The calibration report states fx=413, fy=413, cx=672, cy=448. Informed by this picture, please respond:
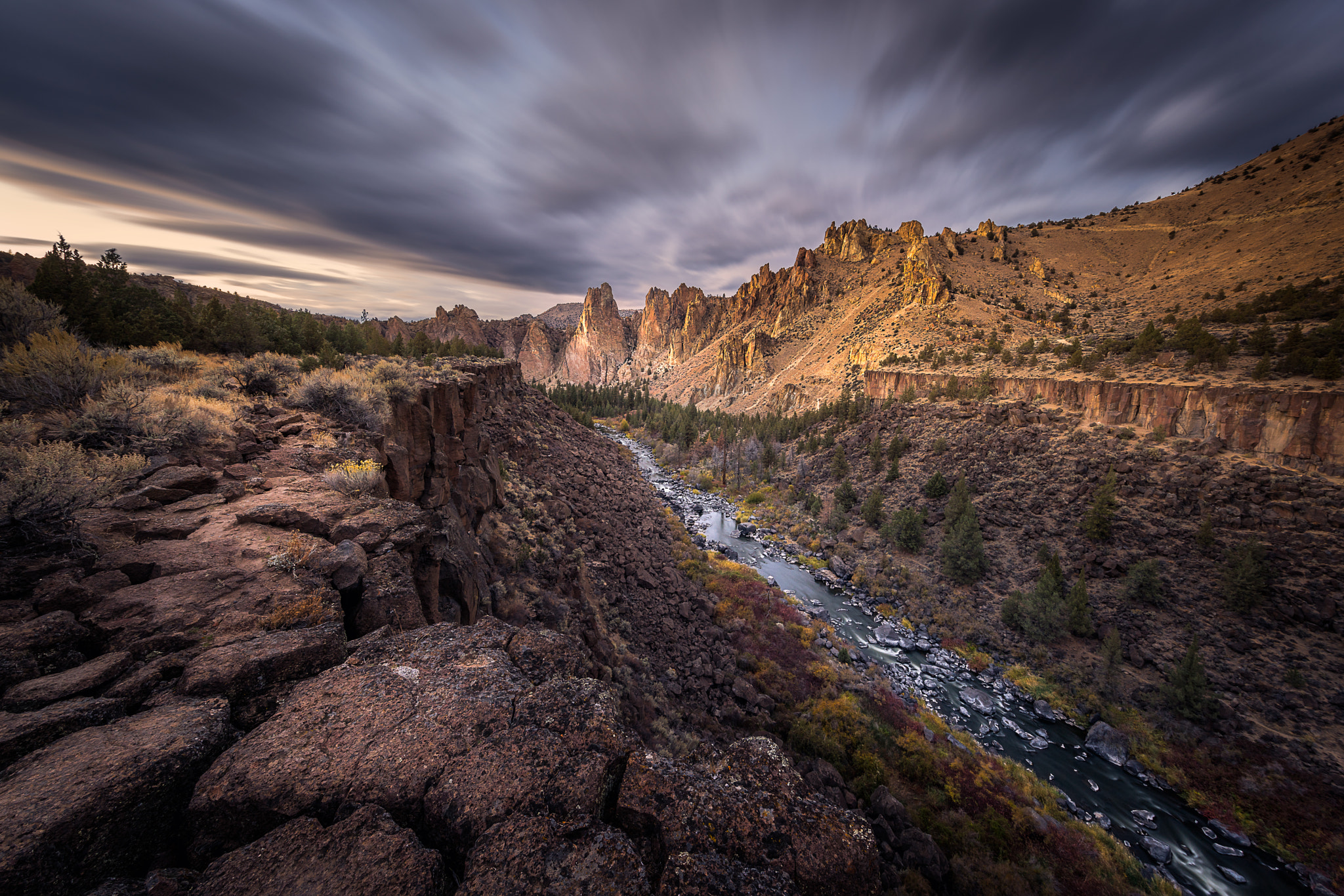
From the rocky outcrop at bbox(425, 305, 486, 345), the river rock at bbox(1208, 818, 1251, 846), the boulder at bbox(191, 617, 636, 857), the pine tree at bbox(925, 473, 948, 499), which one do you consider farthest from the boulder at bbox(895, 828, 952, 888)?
the rocky outcrop at bbox(425, 305, 486, 345)

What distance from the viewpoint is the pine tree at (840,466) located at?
39250mm

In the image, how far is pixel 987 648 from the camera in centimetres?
2131


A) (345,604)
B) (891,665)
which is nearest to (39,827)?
(345,604)

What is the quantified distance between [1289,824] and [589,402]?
96.2m

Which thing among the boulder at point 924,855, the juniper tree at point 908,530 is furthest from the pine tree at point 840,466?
the boulder at point 924,855

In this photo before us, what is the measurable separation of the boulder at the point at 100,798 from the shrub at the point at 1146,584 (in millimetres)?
30981

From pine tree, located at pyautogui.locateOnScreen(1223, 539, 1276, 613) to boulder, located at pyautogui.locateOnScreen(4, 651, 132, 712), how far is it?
32.4 meters

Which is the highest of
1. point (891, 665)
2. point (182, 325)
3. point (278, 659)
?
point (182, 325)

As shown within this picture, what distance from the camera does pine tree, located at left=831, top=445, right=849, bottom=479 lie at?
129 ft

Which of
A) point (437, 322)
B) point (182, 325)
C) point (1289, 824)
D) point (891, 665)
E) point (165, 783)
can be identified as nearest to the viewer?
point (165, 783)

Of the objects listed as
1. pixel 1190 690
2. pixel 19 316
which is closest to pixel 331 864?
pixel 19 316

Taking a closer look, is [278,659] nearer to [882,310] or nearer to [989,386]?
[989,386]

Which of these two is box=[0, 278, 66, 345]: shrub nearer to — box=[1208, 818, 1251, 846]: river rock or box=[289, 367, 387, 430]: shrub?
box=[289, 367, 387, 430]: shrub

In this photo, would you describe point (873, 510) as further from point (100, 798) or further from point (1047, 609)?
point (100, 798)
